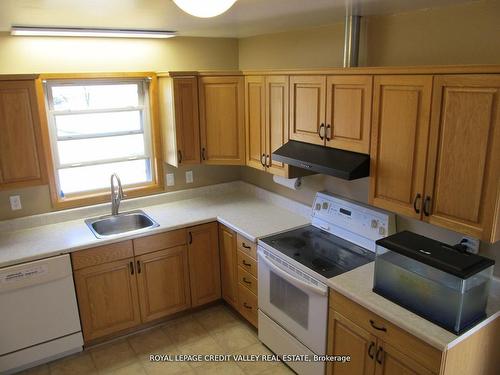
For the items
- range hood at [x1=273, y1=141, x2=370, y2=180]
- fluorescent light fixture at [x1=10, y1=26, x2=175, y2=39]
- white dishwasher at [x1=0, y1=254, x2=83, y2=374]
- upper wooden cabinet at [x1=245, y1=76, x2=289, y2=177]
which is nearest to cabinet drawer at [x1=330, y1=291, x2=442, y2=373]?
range hood at [x1=273, y1=141, x2=370, y2=180]

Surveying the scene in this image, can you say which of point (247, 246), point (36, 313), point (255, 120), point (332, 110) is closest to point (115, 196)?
point (36, 313)

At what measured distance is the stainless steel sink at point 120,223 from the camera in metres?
3.38

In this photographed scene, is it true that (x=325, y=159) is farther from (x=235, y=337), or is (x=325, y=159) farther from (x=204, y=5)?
(x=235, y=337)

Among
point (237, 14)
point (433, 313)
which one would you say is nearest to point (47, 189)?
point (237, 14)

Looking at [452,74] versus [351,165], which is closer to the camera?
[452,74]

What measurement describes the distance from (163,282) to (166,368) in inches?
26.0

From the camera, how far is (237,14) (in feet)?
7.98

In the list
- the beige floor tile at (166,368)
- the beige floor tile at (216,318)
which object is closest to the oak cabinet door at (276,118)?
the beige floor tile at (216,318)

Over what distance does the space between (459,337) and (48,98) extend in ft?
10.5

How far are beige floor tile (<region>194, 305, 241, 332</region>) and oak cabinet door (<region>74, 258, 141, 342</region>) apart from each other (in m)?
0.57

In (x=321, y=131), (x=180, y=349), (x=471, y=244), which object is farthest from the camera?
(x=180, y=349)

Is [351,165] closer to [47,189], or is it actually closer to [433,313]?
[433,313]

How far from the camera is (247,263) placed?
3.16 m

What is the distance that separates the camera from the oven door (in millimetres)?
2445
